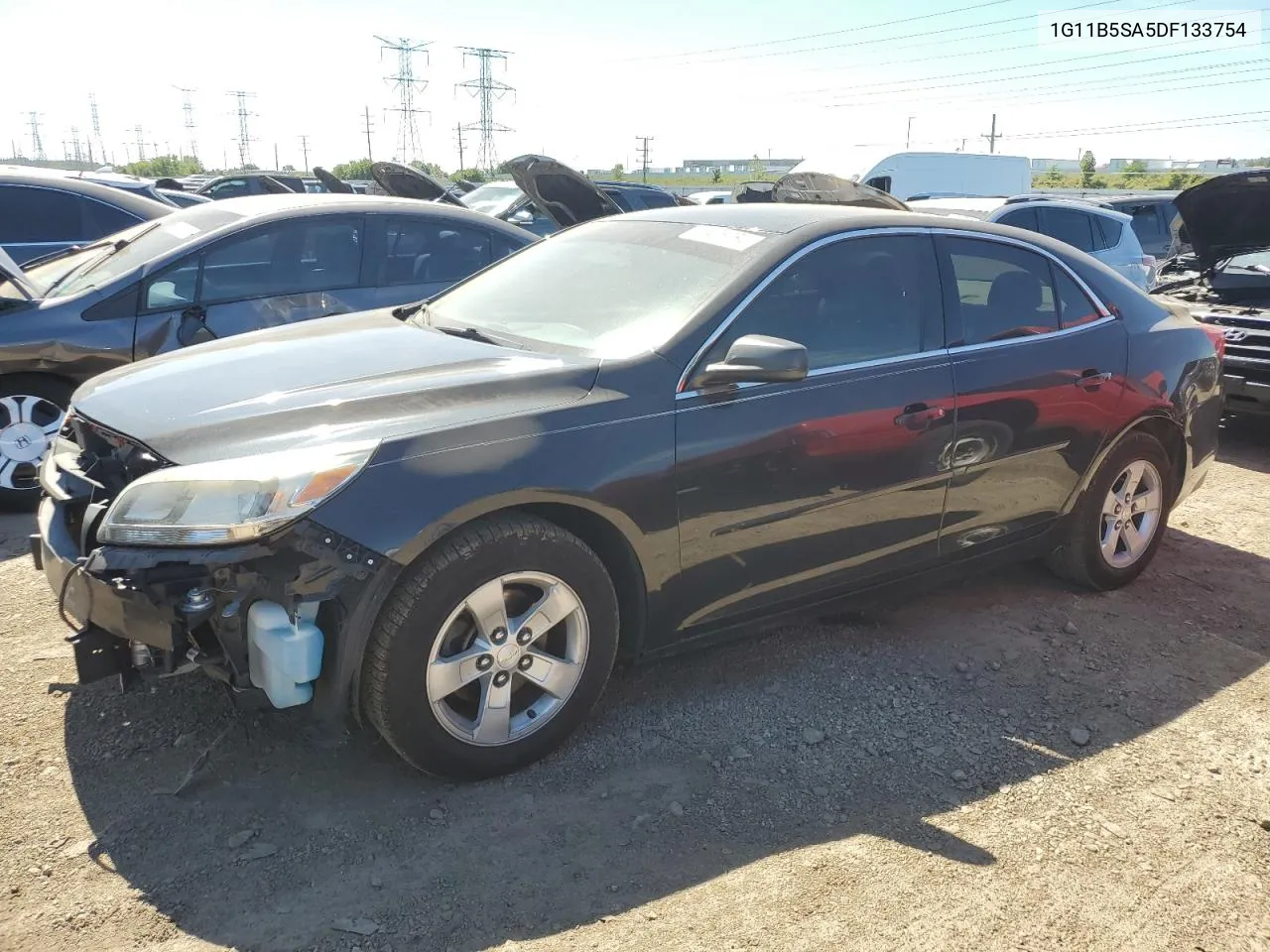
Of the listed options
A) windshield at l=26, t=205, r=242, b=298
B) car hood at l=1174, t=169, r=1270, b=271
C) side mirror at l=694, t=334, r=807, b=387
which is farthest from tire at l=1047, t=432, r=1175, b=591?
windshield at l=26, t=205, r=242, b=298

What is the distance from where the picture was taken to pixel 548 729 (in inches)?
118

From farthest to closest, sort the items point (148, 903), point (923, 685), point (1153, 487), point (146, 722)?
point (1153, 487), point (923, 685), point (146, 722), point (148, 903)

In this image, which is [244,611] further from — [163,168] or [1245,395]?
[163,168]

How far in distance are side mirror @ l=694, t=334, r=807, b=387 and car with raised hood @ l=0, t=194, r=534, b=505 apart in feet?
10.8

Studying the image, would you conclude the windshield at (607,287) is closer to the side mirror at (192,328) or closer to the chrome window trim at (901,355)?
the chrome window trim at (901,355)

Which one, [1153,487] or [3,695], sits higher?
[1153,487]

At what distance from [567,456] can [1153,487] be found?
10.6 ft

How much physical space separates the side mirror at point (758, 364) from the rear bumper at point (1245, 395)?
16.9 ft

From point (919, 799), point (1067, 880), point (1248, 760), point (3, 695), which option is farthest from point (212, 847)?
point (1248, 760)

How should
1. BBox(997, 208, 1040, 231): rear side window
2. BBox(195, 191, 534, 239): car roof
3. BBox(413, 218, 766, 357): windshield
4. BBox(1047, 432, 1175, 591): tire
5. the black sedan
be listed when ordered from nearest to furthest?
1. the black sedan
2. BBox(413, 218, 766, 357): windshield
3. BBox(1047, 432, 1175, 591): tire
4. BBox(195, 191, 534, 239): car roof
5. BBox(997, 208, 1040, 231): rear side window

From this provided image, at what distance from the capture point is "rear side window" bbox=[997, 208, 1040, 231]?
33.0ft

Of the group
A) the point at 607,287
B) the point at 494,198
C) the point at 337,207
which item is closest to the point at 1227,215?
the point at 607,287

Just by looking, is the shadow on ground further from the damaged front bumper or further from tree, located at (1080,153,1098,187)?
tree, located at (1080,153,1098,187)

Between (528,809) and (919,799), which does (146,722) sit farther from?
(919,799)
